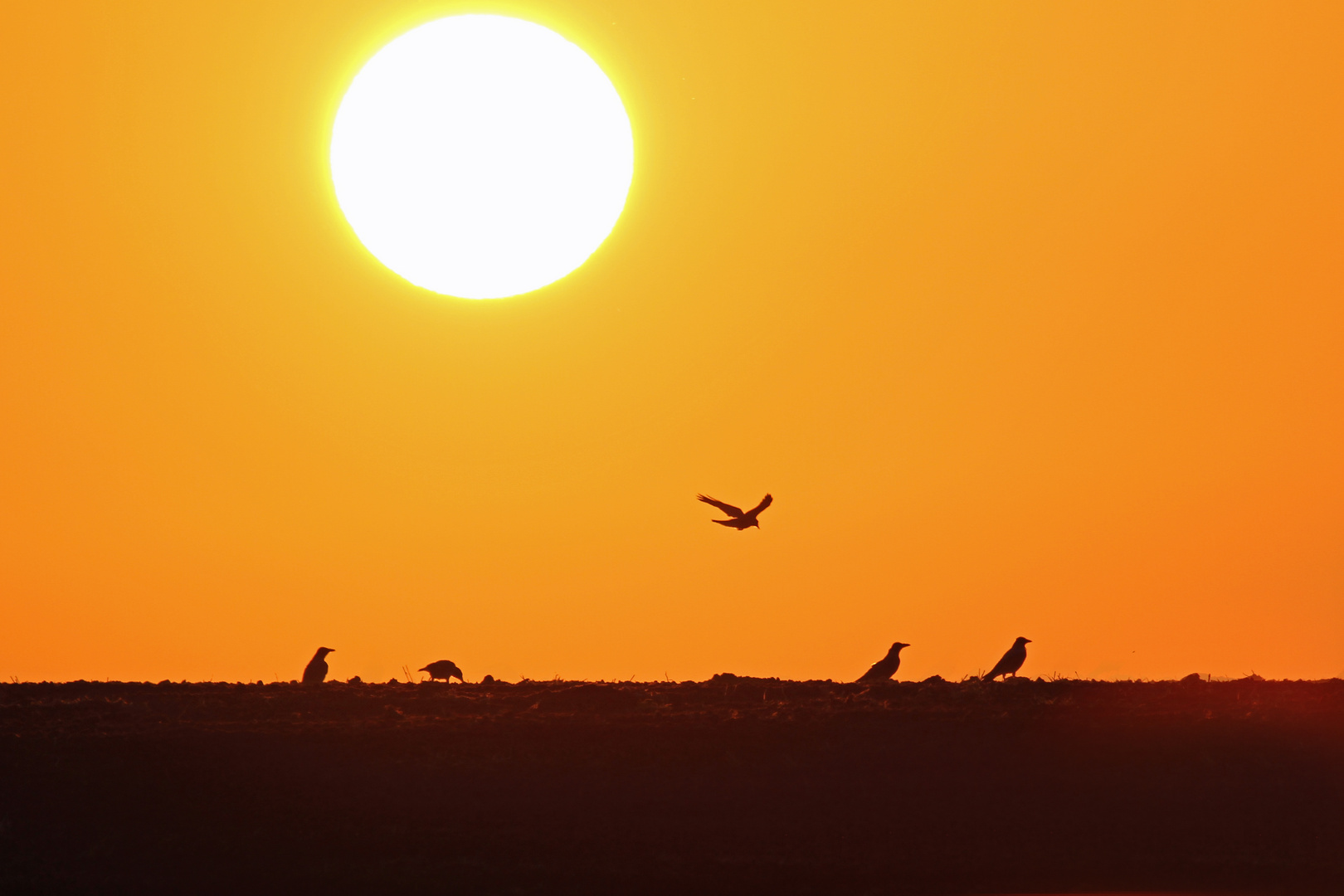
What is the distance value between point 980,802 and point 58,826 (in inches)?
536

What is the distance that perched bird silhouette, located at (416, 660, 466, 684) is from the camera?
3659cm

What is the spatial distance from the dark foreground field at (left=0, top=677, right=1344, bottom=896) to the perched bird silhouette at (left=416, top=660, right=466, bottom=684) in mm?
8795

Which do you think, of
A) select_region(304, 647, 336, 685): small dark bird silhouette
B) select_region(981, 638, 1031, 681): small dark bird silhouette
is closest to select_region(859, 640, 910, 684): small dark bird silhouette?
select_region(981, 638, 1031, 681): small dark bird silhouette

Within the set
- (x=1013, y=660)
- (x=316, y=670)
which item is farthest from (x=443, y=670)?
(x=1013, y=660)

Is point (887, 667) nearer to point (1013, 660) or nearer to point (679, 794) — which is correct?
point (1013, 660)

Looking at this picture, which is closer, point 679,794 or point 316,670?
point 679,794

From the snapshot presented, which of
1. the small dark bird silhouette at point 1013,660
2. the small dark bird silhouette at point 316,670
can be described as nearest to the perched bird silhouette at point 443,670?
the small dark bird silhouette at point 316,670

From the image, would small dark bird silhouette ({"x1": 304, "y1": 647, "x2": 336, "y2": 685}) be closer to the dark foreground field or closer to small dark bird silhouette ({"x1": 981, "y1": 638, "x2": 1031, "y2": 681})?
the dark foreground field

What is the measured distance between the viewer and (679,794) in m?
23.4

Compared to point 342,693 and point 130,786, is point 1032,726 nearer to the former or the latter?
point 342,693

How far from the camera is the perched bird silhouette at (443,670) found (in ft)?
120

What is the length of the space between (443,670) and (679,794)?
47.8ft

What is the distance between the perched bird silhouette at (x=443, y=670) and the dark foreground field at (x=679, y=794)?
879 cm

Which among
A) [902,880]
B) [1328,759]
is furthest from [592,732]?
[1328,759]
